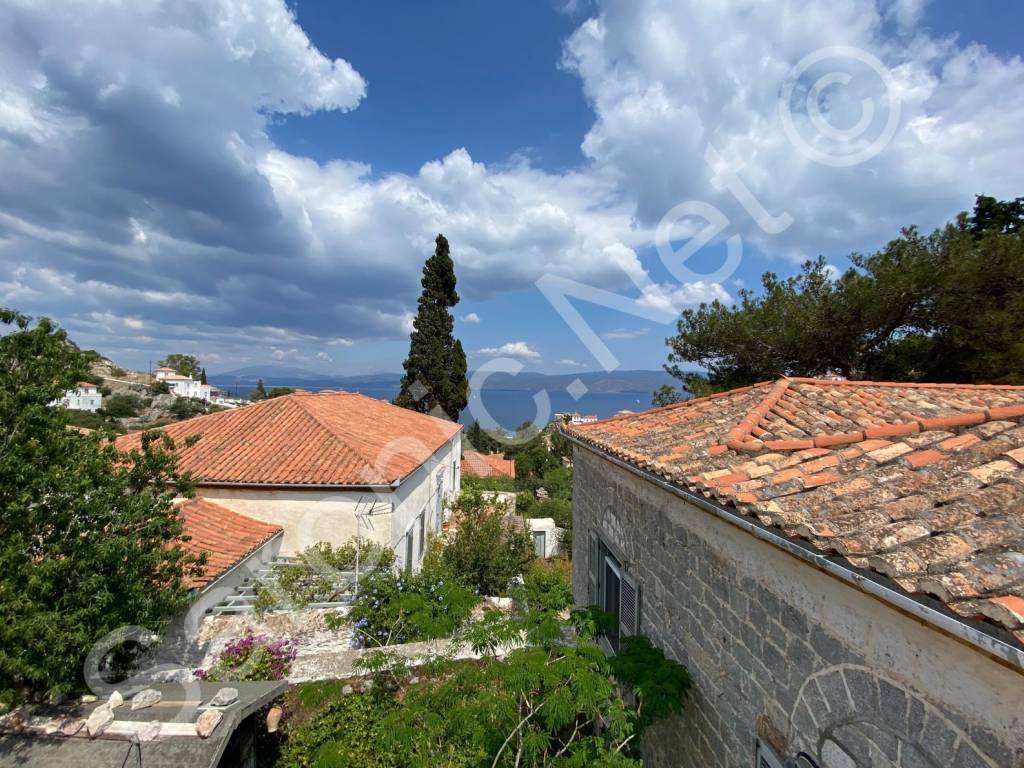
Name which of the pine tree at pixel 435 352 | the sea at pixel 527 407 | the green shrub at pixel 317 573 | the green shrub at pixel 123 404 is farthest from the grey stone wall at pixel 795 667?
the green shrub at pixel 123 404

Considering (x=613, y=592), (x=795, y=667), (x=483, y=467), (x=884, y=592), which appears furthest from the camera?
(x=483, y=467)

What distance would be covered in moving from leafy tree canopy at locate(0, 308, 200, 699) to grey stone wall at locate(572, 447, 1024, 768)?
5868 millimetres

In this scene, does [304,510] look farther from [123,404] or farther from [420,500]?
[123,404]

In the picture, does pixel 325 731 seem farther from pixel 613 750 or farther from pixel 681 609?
pixel 681 609

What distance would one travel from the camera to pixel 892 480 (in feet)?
8.23

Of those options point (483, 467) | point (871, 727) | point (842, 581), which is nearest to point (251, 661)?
point (871, 727)

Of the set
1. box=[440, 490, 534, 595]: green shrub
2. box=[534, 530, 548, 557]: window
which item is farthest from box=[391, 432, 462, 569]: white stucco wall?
box=[534, 530, 548, 557]: window

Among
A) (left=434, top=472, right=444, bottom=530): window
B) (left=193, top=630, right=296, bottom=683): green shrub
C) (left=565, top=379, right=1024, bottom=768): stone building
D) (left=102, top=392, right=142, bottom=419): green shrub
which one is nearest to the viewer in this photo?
(left=565, top=379, right=1024, bottom=768): stone building

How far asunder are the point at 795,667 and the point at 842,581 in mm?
827

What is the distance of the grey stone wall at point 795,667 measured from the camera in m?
1.72

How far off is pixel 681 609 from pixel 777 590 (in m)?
1.53

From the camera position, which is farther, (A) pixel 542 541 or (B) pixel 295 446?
(A) pixel 542 541

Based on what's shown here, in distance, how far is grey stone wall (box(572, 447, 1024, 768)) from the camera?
5.65 ft

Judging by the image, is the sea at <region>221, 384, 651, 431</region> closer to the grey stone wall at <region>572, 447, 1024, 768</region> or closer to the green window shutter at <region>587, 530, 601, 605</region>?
the green window shutter at <region>587, 530, 601, 605</region>
